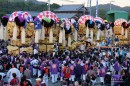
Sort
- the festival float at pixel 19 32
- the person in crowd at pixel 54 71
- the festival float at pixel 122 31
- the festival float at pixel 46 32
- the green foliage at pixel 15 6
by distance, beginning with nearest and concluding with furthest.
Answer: the person in crowd at pixel 54 71 < the festival float at pixel 19 32 < the festival float at pixel 46 32 < the festival float at pixel 122 31 < the green foliage at pixel 15 6

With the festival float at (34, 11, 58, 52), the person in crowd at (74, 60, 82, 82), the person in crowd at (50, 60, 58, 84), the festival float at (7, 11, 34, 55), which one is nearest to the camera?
the person in crowd at (74, 60, 82, 82)

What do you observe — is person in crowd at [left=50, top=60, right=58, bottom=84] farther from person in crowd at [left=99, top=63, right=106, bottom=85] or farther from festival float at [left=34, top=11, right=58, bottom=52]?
festival float at [left=34, top=11, right=58, bottom=52]

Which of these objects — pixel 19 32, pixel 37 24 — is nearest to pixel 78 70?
pixel 37 24

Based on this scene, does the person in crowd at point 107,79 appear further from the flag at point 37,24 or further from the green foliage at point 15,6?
the green foliage at point 15,6

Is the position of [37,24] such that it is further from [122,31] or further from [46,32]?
[122,31]

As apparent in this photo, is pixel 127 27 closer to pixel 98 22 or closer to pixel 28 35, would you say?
pixel 98 22

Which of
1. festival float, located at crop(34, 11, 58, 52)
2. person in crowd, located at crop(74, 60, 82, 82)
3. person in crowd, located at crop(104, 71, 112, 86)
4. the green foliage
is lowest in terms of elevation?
person in crowd, located at crop(104, 71, 112, 86)

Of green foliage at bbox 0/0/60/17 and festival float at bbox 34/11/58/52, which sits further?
green foliage at bbox 0/0/60/17


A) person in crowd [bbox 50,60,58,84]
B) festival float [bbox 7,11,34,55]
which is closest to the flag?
festival float [bbox 7,11,34,55]

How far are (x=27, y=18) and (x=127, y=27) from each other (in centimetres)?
1852

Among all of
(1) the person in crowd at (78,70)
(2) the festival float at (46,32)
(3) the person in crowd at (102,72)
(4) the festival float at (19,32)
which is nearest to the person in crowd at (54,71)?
(1) the person in crowd at (78,70)

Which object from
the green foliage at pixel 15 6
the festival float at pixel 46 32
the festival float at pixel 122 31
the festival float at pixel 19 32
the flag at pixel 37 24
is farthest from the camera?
the green foliage at pixel 15 6

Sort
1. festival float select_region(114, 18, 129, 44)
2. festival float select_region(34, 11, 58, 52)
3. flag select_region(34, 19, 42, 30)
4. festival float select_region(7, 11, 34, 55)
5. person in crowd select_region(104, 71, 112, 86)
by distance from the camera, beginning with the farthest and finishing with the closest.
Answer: festival float select_region(114, 18, 129, 44)
festival float select_region(34, 11, 58, 52)
flag select_region(34, 19, 42, 30)
festival float select_region(7, 11, 34, 55)
person in crowd select_region(104, 71, 112, 86)

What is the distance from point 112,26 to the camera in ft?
138
